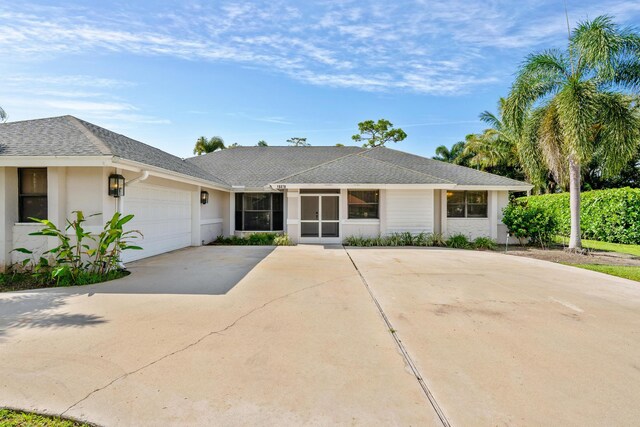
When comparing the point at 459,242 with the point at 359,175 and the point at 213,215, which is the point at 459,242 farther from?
the point at 213,215

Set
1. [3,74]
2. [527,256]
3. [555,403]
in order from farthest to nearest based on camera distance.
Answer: [527,256] → [3,74] → [555,403]

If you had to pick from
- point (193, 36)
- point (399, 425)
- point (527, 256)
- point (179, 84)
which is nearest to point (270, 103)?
point (179, 84)

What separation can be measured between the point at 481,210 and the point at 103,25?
16230 millimetres

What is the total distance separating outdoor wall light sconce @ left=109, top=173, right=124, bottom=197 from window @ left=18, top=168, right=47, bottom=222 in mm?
1722

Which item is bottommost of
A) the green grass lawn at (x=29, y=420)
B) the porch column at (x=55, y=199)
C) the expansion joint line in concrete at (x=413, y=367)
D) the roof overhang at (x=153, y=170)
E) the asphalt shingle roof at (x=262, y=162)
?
the green grass lawn at (x=29, y=420)

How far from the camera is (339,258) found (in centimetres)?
1011

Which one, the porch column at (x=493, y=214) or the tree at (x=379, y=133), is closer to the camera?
the porch column at (x=493, y=214)

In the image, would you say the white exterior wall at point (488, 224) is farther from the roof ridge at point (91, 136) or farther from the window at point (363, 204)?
the roof ridge at point (91, 136)

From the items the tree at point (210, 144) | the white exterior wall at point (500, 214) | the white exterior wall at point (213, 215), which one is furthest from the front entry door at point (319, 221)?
the tree at point (210, 144)

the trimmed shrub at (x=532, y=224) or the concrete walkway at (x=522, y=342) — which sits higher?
the trimmed shrub at (x=532, y=224)

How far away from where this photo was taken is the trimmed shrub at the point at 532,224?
508 inches

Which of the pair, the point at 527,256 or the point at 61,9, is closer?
the point at 61,9

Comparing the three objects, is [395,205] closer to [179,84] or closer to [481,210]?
[481,210]

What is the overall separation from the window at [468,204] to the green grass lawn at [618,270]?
5.45 m
